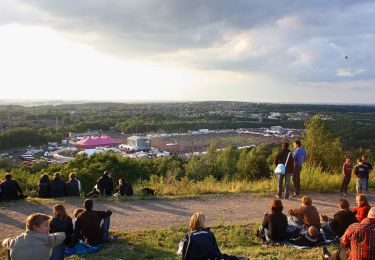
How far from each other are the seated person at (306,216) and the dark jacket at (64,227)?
13.4 ft

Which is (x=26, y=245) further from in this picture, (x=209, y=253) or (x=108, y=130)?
(x=108, y=130)

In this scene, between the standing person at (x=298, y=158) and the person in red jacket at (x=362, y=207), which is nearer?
the person in red jacket at (x=362, y=207)

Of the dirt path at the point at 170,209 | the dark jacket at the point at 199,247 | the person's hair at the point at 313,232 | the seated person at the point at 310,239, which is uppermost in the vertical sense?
the dark jacket at the point at 199,247

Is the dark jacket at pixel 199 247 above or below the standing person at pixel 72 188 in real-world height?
above

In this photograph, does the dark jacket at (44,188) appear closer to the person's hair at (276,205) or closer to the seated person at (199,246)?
the person's hair at (276,205)

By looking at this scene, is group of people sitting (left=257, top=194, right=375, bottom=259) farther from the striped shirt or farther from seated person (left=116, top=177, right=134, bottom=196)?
seated person (left=116, top=177, right=134, bottom=196)

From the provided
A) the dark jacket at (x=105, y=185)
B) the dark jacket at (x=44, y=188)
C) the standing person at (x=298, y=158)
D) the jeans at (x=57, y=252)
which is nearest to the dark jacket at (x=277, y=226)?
the jeans at (x=57, y=252)

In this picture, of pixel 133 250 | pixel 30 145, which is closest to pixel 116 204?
pixel 133 250

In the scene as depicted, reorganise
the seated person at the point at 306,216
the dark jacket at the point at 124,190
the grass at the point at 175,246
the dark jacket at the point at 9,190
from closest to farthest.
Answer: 1. the grass at the point at 175,246
2. the seated person at the point at 306,216
3. the dark jacket at the point at 9,190
4. the dark jacket at the point at 124,190

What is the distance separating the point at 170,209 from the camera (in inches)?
412

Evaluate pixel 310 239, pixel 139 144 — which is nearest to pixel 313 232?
pixel 310 239

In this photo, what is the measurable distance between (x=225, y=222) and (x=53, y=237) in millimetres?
4790

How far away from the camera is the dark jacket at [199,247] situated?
5.70 m

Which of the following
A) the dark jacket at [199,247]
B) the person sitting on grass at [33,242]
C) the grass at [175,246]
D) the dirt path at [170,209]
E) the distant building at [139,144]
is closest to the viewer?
the person sitting on grass at [33,242]
